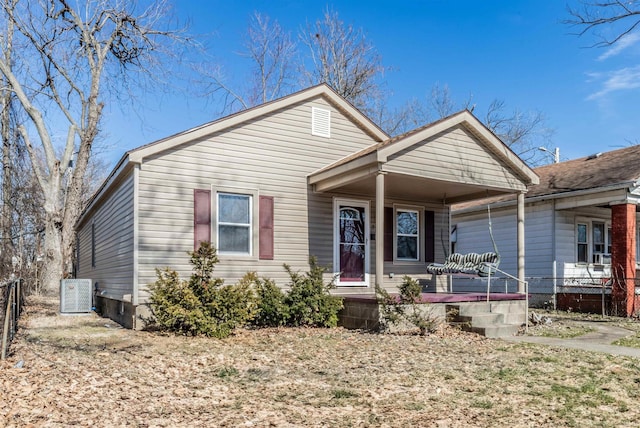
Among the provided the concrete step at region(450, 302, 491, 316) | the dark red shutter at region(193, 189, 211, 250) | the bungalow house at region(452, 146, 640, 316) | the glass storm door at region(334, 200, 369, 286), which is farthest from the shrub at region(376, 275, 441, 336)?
the bungalow house at region(452, 146, 640, 316)

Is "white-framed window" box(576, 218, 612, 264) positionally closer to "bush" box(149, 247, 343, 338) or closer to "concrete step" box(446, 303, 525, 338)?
"concrete step" box(446, 303, 525, 338)

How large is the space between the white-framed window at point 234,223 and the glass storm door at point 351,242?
2.07 metres

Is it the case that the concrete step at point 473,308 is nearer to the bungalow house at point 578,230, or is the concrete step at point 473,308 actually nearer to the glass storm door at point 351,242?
the glass storm door at point 351,242

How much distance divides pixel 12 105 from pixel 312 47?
47.3ft

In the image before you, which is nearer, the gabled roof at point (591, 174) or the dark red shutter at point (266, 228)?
the dark red shutter at point (266, 228)

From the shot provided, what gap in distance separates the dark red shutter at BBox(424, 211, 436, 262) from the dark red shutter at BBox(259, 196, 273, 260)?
4.27 metres

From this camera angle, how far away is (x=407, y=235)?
12344 millimetres

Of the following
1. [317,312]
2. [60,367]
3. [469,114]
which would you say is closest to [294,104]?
[469,114]

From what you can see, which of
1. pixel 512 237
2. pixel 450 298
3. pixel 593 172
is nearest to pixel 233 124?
pixel 450 298

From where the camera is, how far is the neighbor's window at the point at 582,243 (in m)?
15.0

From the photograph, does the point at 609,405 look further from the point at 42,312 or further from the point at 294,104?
the point at 42,312

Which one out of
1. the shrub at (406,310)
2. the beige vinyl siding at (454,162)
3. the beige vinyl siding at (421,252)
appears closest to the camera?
the shrub at (406,310)

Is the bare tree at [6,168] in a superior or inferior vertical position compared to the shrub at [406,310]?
superior

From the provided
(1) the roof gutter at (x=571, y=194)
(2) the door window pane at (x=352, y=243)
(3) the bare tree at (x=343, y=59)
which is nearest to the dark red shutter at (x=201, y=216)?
(2) the door window pane at (x=352, y=243)
